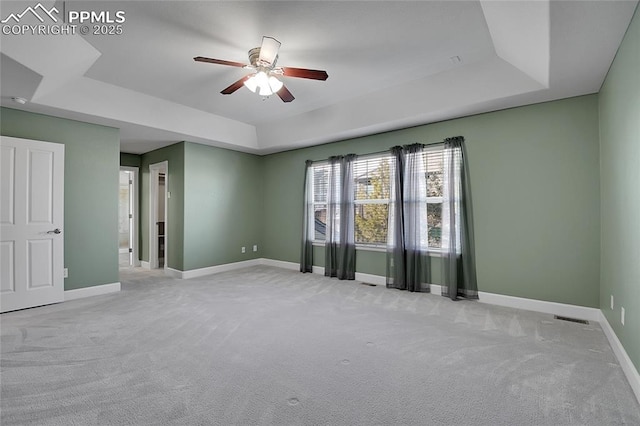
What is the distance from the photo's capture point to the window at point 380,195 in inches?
182

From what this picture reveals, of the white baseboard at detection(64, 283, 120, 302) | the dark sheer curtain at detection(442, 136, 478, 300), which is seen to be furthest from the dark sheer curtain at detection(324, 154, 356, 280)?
the white baseboard at detection(64, 283, 120, 302)

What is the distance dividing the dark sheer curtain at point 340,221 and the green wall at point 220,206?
2014mm

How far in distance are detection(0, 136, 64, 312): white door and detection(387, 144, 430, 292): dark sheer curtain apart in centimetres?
465

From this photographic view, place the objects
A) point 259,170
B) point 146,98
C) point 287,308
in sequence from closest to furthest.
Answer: point 287,308 < point 146,98 < point 259,170

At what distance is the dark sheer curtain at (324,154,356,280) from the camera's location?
5488mm

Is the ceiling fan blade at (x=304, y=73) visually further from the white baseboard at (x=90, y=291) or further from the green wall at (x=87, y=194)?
the white baseboard at (x=90, y=291)

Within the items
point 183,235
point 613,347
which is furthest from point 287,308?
point 613,347

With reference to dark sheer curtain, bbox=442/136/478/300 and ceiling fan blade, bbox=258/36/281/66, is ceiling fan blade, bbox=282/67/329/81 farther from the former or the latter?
dark sheer curtain, bbox=442/136/478/300

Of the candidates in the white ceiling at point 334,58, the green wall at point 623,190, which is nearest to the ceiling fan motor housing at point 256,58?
the white ceiling at point 334,58

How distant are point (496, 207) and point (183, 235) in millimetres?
5053

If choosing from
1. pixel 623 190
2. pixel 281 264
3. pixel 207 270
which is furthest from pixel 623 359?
pixel 207 270

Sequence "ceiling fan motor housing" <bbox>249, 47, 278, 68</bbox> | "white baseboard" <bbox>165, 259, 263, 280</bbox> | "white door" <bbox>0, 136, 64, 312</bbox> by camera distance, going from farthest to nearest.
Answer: "white baseboard" <bbox>165, 259, 263, 280</bbox>
"white door" <bbox>0, 136, 64, 312</bbox>
"ceiling fan motor housing" <bbox>249, 47, 278, 68</bbox>

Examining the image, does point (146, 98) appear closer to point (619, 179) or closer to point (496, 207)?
point (496, 207)

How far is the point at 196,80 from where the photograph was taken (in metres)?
3.96
